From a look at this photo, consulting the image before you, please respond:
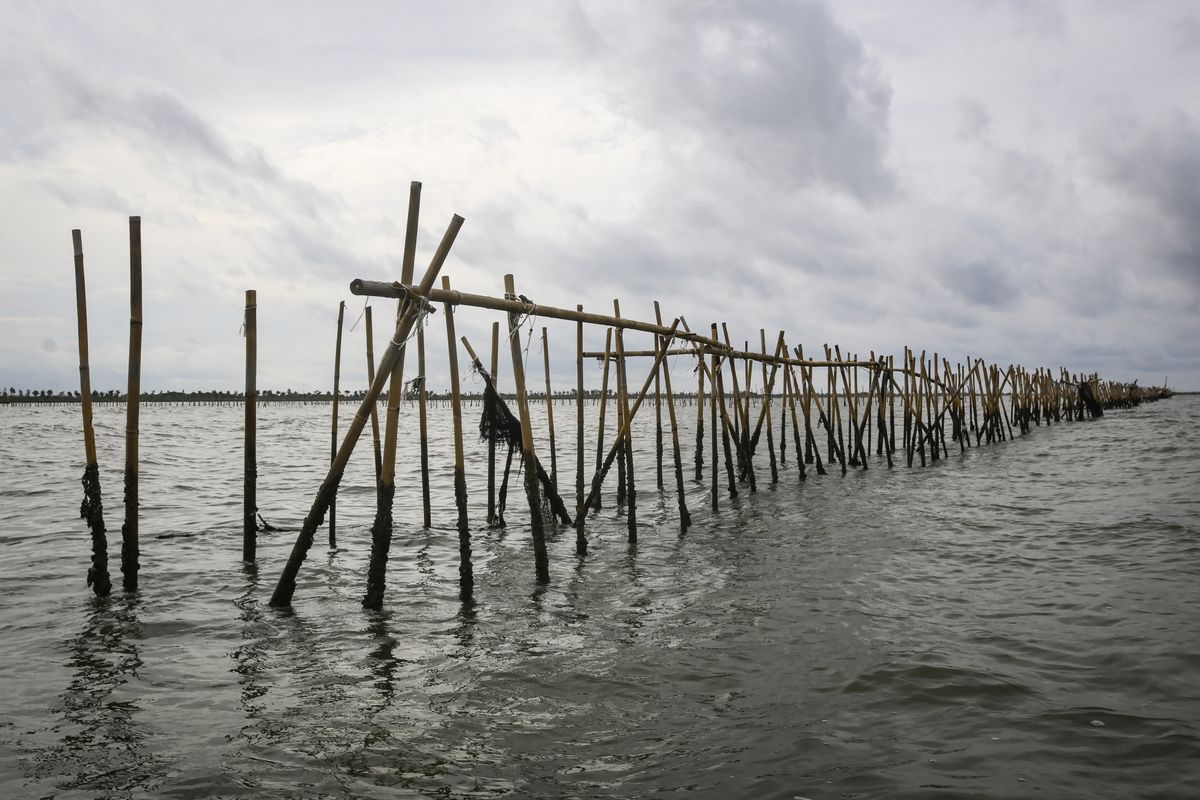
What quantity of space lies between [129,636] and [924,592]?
272 inches

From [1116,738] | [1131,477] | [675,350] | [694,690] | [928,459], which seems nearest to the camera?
[1116,738]

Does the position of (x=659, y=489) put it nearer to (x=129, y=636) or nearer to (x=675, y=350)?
(x=675, y=350)

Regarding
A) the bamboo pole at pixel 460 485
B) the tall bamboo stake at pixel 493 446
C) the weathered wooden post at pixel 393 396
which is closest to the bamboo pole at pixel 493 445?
the tall bamboo stake at pixel 493 446

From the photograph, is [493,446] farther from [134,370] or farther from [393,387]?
[134,370]

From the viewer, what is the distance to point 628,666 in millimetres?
5492

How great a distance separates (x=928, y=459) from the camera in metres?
22.8

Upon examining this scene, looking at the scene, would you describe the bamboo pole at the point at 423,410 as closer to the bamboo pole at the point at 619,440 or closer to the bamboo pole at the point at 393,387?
the bamboo pole at the point at 393,387

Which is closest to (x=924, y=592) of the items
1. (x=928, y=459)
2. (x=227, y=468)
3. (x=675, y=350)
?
(x=675, y=350)

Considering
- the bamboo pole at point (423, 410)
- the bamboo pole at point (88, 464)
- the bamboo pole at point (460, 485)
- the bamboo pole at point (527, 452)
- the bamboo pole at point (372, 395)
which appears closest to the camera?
the bamboo pole at point (372, 395)

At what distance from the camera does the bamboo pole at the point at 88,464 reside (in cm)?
667

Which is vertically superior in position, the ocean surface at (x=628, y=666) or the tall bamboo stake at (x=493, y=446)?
the tall bamboo stake at (x=493, y=446)

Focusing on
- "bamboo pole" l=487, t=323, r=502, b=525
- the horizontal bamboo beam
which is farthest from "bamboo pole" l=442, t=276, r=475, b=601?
"bamboo pole" l=487, t=323, r=502, b=525

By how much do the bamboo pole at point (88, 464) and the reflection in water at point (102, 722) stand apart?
0.94 meters

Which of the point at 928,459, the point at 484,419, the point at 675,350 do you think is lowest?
the point at 928,459
